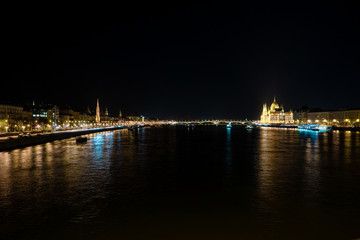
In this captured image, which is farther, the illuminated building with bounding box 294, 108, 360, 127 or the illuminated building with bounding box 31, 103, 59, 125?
the illuminated building with bounding box 294, 108, 360, 127

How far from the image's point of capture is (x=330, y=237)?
10.8 m

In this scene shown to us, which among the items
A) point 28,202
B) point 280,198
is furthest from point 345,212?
point 28,202

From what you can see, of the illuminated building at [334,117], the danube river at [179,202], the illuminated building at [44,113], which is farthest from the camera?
the illuminated building at [334,117]

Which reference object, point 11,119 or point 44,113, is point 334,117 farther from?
point 11,119

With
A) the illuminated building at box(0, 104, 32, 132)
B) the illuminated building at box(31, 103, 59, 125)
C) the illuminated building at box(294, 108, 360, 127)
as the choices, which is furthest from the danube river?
the illuminated building at box(294, 108, 360, 127)

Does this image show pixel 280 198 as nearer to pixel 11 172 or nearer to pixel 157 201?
pixel 157 201

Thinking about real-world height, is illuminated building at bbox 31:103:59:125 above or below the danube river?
above

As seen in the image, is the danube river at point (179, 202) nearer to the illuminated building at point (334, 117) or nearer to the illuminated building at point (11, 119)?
the illuminated building at point (11, 119)

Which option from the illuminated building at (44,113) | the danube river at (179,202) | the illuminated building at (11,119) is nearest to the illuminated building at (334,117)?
the danube river at (179,202)

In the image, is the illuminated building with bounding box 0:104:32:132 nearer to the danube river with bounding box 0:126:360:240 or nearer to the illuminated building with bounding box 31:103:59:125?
the illuminated building with bounding box 31:103:59:125

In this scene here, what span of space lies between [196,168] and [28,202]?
48.5 feet

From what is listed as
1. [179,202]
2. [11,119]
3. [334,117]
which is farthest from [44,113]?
[334,117]

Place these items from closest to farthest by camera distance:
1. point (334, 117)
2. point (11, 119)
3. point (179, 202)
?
point (179, 202), point (11, 119), point (334, 117)

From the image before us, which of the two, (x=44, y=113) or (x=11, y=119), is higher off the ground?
(x=44, y=113)
